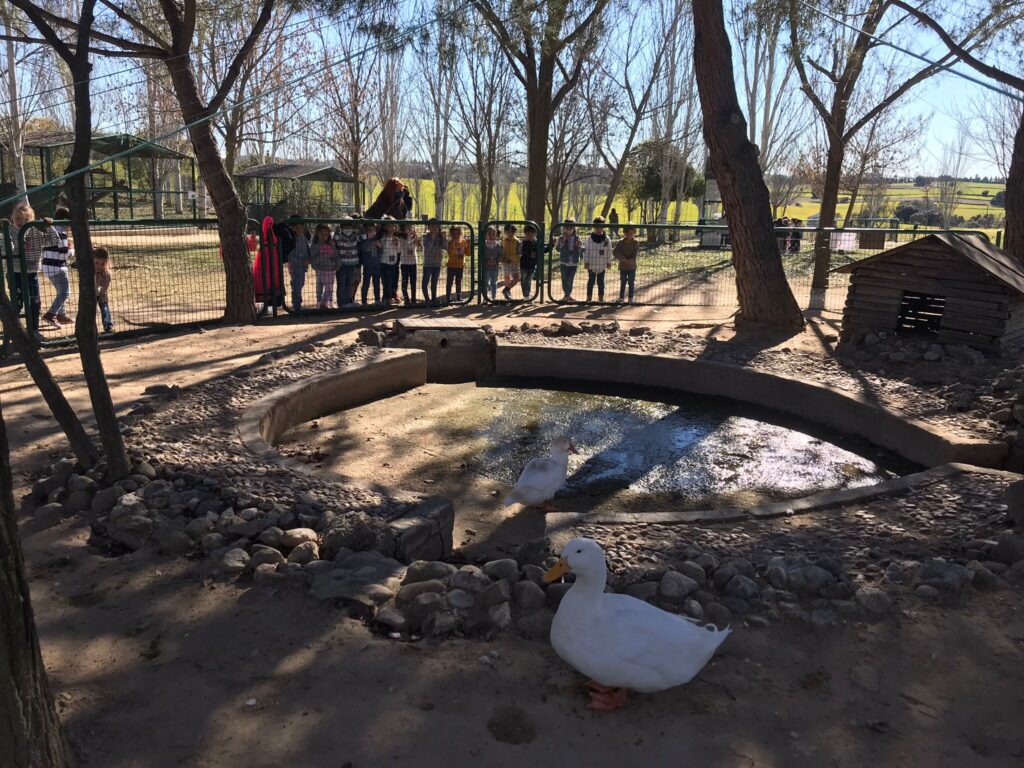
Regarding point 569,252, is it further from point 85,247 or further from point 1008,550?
point 1008,550

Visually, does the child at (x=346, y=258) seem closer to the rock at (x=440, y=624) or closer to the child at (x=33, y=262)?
the child at (x=33, y=262)

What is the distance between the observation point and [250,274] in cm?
1141

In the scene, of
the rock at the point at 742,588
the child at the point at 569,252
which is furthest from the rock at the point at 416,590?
the child at the point at 569,252

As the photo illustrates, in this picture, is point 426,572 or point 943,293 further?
point 943,293

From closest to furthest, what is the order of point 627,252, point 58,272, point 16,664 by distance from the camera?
1. point 16,664
2. point 58,272
3. point 627,252

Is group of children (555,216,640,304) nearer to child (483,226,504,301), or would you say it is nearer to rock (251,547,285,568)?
child (483,226,504,301)

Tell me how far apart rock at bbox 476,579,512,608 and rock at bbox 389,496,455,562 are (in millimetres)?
791

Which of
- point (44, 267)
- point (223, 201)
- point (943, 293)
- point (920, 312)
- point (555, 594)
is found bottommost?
point (555, 594)

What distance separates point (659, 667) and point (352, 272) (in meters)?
10.4

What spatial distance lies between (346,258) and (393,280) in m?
0.94

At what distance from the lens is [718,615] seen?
3.86 metres

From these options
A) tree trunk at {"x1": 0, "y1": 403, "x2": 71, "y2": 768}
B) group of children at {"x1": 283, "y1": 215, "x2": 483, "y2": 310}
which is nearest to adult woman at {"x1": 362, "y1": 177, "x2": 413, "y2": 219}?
group of children at {"x1": 283, "y1": 215, "x2": 483, "y2": 310}

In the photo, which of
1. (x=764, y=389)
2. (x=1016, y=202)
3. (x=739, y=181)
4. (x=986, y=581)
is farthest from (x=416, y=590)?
(x=1016, y=202)

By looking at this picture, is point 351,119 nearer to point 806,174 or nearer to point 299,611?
point 806,174
